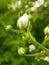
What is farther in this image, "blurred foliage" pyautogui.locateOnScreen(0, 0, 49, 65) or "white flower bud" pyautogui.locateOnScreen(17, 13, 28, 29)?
"blurred foliage" pyautogui.locateOnScreen(0, 0, 49, 65)

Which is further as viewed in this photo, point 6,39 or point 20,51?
point 6,39

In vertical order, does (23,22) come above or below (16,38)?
above

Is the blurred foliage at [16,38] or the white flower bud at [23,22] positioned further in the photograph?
the blurred foliage at [16,38]

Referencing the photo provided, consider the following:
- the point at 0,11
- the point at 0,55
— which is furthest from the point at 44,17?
the point at 0,11

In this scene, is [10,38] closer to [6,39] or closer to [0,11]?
[6,39]

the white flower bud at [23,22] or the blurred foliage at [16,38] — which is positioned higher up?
the white flower bud at [23,22]

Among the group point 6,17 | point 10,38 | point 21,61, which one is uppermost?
point 6,17

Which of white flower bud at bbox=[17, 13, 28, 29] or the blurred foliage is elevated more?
white flower bud at bbox=[17, 13, 28, 29]

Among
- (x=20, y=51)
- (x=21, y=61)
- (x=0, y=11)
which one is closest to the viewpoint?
(x=20, y=51)

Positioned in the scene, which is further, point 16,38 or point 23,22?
point 16,38

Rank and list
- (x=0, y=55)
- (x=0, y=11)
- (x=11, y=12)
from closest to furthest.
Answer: (x=0, y=55) → (x=11, y=12) → (x=0, y=11)

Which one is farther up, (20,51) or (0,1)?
(0,1)
